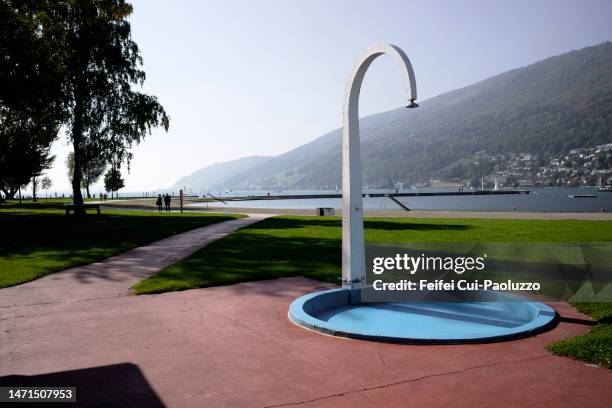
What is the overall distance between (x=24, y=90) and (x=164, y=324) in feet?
76.2

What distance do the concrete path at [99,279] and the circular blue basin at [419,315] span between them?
399cm

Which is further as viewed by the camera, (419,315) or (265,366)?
(419,315)

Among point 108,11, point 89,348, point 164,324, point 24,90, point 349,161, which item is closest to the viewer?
point 89,348

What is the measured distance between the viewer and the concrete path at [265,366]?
427 cm

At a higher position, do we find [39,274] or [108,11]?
[108,11]

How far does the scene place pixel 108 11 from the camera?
1291 inches

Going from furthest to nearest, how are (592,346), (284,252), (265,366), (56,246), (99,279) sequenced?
1. (56,246)
2. (284,252)
3. (99,279)
4. (592,346)
5. (265,366)

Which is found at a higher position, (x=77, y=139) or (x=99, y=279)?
(x=77, y=139)

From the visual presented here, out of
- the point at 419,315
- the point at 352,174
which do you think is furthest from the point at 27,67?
the point at 419,315

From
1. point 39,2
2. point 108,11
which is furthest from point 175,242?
point 108,11

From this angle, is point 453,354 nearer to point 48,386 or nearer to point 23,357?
point 48,386

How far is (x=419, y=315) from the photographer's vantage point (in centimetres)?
795

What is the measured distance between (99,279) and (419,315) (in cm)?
701

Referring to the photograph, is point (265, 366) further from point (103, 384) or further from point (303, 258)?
point (303, 258)
